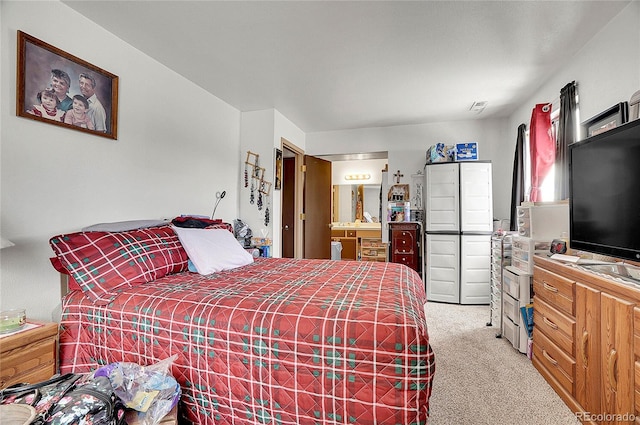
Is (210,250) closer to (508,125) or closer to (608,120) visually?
(608,120)

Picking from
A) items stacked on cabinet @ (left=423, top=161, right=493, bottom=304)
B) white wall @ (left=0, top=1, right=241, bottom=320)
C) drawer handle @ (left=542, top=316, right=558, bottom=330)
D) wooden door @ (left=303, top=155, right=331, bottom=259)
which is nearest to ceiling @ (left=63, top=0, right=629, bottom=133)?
white wall @ (left=0, top=1, right=241, bottom=320)

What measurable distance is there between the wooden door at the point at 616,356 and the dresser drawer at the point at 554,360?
0.30 metres

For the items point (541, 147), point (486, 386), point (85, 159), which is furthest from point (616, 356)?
point (85, 159)

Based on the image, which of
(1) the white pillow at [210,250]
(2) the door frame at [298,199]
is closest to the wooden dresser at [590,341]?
(1) the white pillow at [210,250]

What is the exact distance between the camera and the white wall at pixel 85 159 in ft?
5.35

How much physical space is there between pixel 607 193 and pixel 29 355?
3100 mm

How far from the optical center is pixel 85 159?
2.01m

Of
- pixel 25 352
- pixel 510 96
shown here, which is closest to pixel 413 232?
pixel 510 96

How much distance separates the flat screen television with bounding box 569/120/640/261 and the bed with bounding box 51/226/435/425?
1.12 metres

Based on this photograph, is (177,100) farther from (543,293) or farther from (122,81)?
(543,293)

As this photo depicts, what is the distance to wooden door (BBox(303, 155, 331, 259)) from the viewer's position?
4660 millimetres

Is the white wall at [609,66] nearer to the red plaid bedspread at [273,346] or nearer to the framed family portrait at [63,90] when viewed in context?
the red plaid bedspread at [273,346]

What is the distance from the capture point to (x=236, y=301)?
1.38 m

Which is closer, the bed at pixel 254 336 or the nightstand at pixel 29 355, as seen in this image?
the bed at pixel 254 336
